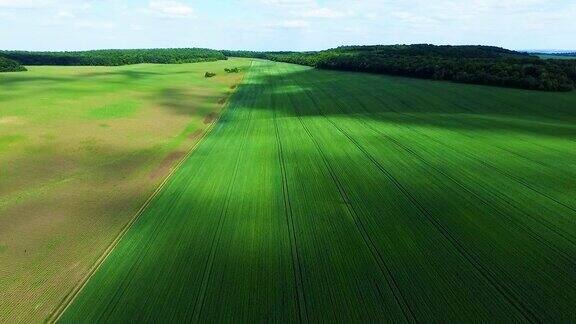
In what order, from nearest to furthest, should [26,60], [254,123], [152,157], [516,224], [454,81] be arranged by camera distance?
[516,224]
[152,157]
[254,123]
[454,81]
[26,60]

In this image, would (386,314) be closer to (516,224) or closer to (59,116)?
(516,224)

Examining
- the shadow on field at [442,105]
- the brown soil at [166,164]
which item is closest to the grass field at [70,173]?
the brown soil at [166,164]

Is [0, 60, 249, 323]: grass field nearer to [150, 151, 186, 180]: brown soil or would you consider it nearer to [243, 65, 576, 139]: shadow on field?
[150, 151, 186, 180]: brown soil

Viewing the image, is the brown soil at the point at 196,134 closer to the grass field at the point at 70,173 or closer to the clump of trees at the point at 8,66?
the grass field at the point at 70,173

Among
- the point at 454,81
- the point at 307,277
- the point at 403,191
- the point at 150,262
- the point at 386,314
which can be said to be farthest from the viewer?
the point at 454,81

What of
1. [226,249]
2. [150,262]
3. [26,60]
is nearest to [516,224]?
[226,249]

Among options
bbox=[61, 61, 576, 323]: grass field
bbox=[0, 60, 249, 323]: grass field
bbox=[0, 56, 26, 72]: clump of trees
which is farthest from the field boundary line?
bbox=[0, 56, 26, 72]: clump of trees
